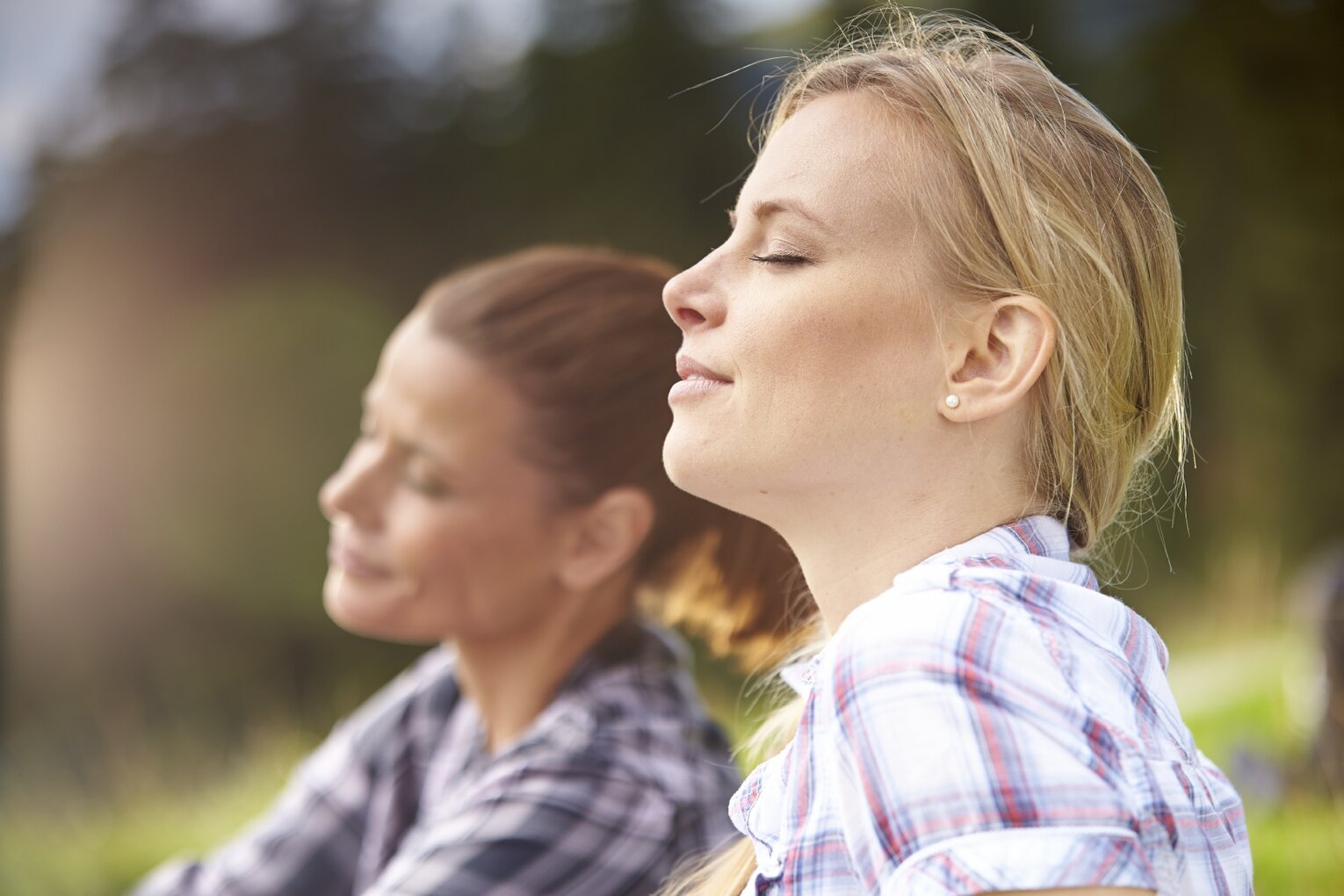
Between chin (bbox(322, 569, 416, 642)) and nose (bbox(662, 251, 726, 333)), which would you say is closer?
nose (bbox(662, 251, 726, 333))

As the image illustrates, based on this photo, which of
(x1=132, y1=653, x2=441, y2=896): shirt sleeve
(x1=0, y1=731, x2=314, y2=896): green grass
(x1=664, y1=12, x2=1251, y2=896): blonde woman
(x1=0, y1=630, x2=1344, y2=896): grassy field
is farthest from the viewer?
(x1=0, y1=731, x2=314, y2=896): green grass

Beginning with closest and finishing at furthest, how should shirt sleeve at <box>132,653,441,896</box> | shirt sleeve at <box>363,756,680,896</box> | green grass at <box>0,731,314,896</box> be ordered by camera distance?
shirt sleeve at <box>363,756,680,896</box>, shirt sleeve at <box>132,653,441,896</box>, green grass at <box>0,731,314,896</box>

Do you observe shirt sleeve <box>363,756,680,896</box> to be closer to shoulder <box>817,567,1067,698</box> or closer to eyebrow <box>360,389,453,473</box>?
eyebrow <box>360,389,453,473</box>

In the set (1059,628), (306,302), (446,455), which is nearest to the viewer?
(1059,628)

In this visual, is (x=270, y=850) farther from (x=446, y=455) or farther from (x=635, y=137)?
(x=635, y=137)

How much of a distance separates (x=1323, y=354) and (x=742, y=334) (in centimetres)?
242

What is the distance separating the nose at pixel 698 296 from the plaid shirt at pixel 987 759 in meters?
0.27

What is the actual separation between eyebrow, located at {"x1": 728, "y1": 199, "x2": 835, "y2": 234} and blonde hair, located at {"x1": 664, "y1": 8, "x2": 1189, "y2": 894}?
0.08 m

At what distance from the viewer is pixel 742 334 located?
1.01m

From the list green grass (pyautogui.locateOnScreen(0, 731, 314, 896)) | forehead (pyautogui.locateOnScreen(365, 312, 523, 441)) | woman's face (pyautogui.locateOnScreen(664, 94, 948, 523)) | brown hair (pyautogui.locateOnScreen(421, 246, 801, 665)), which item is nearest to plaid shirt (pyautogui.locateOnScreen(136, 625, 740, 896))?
brown hair (pyautogui.locateOnScreen(421, 246, 801, 665))

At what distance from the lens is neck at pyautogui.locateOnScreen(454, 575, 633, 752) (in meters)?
1.67

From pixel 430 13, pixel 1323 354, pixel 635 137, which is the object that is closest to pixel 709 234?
pixel 635 137

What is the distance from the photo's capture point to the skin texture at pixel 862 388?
973 millimetres

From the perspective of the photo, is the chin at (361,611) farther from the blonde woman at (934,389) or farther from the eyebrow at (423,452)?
the blonde woman at (934,389)
